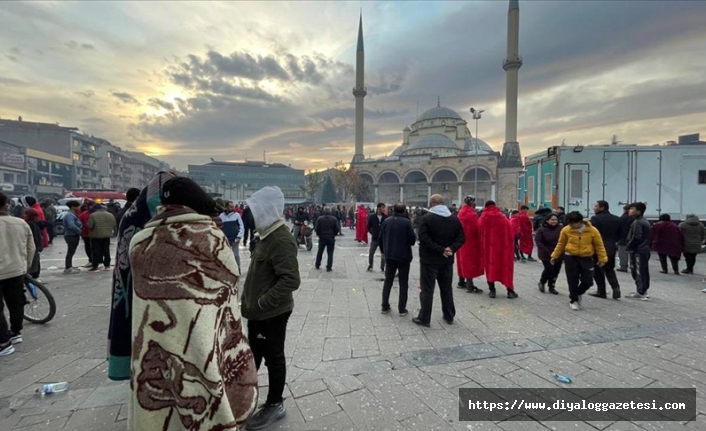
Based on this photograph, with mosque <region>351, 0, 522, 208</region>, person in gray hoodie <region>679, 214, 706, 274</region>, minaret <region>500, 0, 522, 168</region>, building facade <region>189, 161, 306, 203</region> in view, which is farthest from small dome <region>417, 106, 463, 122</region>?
person in gray hoodie <region>679, 214, 706, 274</region>

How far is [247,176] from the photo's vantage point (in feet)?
353

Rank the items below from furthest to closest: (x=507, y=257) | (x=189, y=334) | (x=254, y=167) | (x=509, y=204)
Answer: (x=254, y=167)
(x=509, y=204)
(x=507, y=257)
(x=189, y=334)

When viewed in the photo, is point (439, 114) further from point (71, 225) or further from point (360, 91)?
point (71, 225)

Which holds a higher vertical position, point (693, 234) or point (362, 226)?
point (693, 234)

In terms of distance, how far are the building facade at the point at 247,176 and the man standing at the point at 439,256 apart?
312 ft

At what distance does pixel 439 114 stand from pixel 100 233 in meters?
72.9

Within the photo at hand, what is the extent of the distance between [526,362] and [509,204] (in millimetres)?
53392

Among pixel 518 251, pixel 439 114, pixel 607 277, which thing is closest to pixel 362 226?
pixel 518 251

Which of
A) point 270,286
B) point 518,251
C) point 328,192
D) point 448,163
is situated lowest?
point 518,251

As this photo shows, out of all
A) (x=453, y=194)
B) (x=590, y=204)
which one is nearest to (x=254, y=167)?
(x=453, y=194)

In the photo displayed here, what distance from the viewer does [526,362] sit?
11.8ft

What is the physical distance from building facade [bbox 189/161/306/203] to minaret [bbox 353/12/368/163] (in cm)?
4039

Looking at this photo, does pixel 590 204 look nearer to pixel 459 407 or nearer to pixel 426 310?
pixel 426 310

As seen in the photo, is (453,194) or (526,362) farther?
(453,194)
